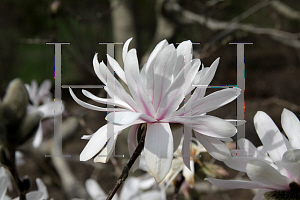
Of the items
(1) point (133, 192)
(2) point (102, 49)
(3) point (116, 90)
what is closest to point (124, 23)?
(1) point (133, 192)

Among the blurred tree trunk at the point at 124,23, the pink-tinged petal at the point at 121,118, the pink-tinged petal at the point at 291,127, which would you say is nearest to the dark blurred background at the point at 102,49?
the blurred tree trunk at the point at 124,23

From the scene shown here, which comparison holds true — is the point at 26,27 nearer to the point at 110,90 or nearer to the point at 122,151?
the point at 122,151

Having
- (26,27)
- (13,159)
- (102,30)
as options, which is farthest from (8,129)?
(26,27)

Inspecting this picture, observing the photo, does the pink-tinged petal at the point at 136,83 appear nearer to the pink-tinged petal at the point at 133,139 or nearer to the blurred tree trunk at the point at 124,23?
the pink-tinged petal at the point at 133,139

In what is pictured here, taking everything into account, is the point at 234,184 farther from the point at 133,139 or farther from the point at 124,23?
the point at 124,23

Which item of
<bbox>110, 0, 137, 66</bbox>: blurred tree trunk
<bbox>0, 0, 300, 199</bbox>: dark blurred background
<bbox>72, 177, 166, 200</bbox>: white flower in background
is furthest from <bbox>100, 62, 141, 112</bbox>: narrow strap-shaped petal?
<bbox>0, 0, 300, 199</bbox>: dark blurred background

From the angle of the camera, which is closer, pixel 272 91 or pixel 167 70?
pixel 167 70

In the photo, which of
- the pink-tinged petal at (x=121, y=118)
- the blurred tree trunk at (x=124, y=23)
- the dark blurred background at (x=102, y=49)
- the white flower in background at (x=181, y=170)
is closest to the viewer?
the pink-tinged petal at (x=121, y=118)
